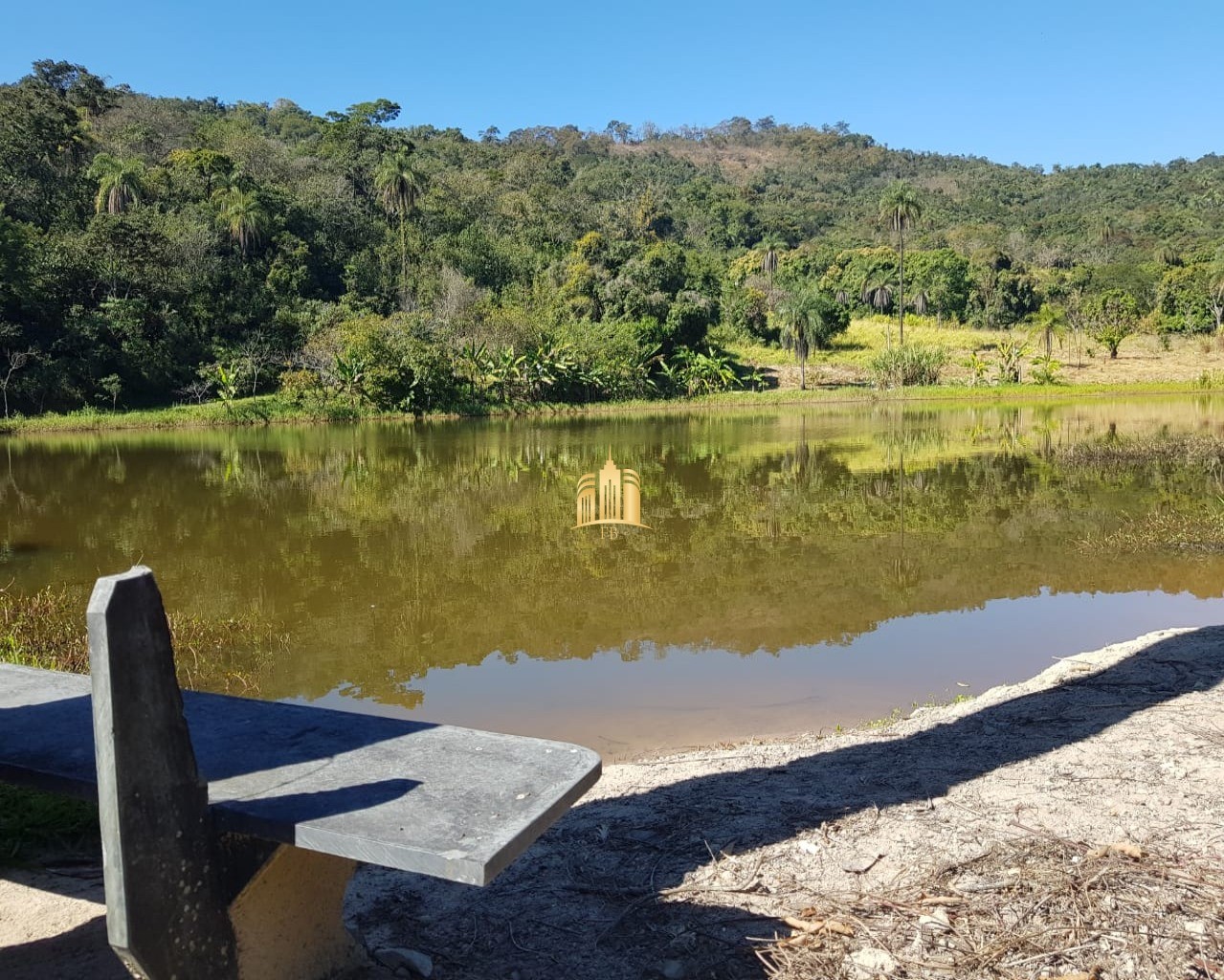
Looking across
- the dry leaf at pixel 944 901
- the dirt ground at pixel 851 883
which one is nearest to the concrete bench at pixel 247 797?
the dirt ground at pixel 851 883

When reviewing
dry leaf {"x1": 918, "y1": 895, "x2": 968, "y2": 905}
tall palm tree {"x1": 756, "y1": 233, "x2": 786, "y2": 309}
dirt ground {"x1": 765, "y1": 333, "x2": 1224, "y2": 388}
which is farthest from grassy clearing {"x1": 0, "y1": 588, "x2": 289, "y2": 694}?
tall palm tree {"x1": 756, "y1": 233, "x2": 786, "y2": 309}

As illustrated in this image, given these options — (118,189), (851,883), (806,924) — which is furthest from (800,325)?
(806,924)

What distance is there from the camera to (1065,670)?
5.65m

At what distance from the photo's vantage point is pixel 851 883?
9.19 feet

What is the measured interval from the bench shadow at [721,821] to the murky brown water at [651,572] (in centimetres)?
145

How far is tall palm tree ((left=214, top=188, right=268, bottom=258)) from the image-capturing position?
43938 millimetres

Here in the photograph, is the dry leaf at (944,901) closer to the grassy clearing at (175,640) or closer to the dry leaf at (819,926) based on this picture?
the dry leaf at (819,926)

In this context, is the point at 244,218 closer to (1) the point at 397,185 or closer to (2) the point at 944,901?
(1) the point at 397,185

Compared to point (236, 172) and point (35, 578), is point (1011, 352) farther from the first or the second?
point (35, 578)

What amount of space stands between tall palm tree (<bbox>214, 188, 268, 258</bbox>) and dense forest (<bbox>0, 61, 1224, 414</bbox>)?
153mm

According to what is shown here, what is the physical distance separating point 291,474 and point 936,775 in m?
17.3

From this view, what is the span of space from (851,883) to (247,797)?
1768mm

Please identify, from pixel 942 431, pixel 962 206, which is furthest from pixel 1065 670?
pixel 962 206

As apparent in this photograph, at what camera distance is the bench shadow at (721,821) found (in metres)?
2.59
